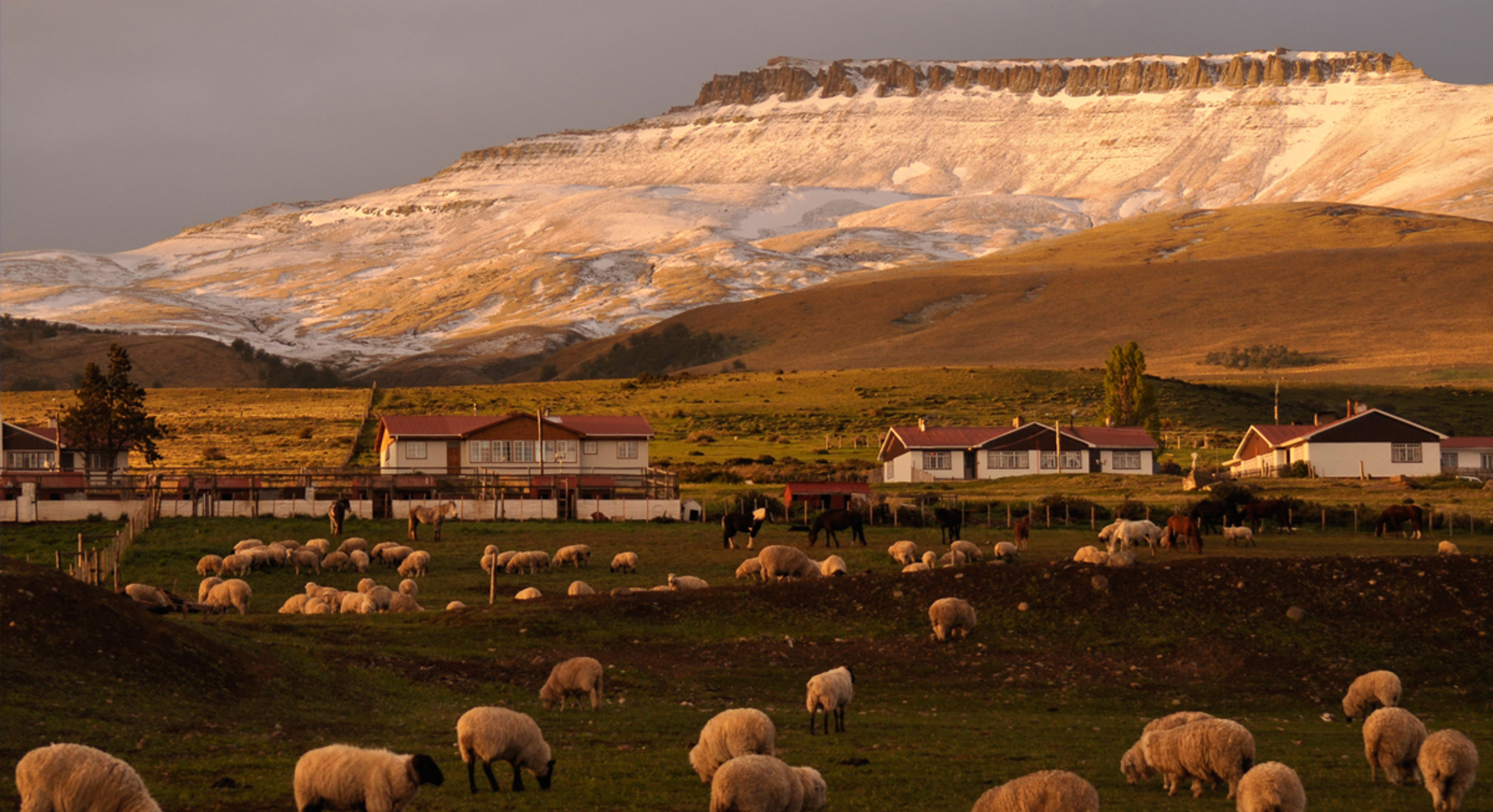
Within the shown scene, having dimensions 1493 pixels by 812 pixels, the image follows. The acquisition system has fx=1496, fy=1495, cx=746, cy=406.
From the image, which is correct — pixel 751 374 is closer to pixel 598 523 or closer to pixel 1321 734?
pixel 598 523

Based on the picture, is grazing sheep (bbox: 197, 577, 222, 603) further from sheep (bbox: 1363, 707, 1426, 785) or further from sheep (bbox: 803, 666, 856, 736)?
A: sheep (bbox: 1363, 707, 1426, 785)

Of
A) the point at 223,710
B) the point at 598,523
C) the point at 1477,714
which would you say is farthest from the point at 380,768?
the point at 598,523

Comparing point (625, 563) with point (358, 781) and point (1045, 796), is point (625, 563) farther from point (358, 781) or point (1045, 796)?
point (1045, 796)

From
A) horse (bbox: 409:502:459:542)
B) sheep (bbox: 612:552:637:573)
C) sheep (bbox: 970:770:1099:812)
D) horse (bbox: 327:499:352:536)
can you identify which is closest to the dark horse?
sheep (bbox: 612:552:637:573)

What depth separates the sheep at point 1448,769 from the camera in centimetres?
1453

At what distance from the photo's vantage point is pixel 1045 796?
12.5 metres

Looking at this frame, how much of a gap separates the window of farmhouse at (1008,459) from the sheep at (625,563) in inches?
1656

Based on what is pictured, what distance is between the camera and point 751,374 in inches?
5443

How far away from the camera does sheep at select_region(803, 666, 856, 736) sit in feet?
63.1

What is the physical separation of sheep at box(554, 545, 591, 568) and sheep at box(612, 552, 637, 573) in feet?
4.92

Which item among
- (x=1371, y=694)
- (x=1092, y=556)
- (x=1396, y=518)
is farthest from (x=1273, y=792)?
(x=1396, y=518)

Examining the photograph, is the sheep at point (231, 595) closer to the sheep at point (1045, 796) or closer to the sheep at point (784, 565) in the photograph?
the sheep at point (784, 565)

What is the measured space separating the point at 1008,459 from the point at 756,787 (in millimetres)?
67435

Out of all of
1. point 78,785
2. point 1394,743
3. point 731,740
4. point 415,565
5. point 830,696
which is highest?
point 415,565
